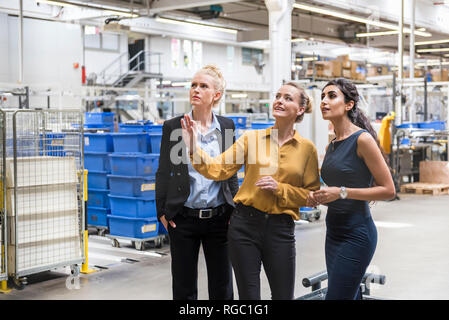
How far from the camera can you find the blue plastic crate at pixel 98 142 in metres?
7.52

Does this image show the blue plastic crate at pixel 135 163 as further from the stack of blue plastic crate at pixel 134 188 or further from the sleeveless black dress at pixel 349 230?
the sleeveless black dress at pixel 349 230

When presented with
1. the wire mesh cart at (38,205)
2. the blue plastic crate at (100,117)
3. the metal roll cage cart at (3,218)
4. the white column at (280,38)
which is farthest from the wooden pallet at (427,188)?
the metal roll cage cart at (3,218)

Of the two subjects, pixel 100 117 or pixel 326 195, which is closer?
pixel 326 195

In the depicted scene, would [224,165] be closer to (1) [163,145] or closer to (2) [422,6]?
(1) [163,145]

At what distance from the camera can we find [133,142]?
700cm

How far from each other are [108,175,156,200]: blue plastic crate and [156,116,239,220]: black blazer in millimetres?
3733

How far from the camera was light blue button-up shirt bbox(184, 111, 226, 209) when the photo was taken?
2902mm

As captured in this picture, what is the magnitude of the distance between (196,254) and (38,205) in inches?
105

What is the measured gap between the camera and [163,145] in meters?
3.04

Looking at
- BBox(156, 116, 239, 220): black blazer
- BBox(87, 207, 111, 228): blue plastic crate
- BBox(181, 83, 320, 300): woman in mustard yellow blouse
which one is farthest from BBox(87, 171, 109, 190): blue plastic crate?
BBox(181, 83, 320, 300): woman in mustard yellow blouse

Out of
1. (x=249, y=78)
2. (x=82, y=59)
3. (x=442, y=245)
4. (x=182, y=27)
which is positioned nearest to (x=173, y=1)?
(x=82, y=59)

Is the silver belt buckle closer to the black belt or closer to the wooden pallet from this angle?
the black belt

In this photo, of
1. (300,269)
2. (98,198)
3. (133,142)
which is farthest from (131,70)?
(300,269)

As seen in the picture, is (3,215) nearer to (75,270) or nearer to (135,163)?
(75,270)
